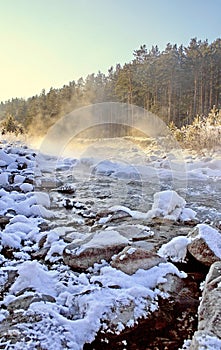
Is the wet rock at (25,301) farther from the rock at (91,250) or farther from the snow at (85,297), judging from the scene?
the rock at (91,250)

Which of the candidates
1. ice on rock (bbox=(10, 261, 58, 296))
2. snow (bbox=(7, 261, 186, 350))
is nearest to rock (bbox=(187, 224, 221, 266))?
snow (bbox=(7, 261, 186, 350))

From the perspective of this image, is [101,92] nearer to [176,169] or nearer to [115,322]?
[176,169]

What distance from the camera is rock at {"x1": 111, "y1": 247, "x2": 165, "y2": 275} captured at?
97.0 inches

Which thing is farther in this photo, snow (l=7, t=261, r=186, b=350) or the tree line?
the tree line

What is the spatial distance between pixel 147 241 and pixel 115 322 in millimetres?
1391

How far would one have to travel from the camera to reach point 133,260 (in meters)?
2.52

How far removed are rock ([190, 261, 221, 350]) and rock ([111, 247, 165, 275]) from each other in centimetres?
55

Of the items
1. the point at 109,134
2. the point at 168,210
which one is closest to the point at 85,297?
the point at 168,210

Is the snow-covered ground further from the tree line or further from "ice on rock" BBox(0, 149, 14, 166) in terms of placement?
the tree line

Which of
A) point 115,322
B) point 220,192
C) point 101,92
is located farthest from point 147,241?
point 101,92

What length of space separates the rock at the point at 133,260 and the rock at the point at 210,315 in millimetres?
552

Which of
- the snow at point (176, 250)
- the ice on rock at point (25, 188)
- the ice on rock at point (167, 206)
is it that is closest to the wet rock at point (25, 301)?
the snow at point (176, 250)

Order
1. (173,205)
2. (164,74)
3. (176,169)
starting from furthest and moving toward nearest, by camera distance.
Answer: (164,74) → (176,169) → (173,205)

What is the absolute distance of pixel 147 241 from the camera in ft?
10.6
